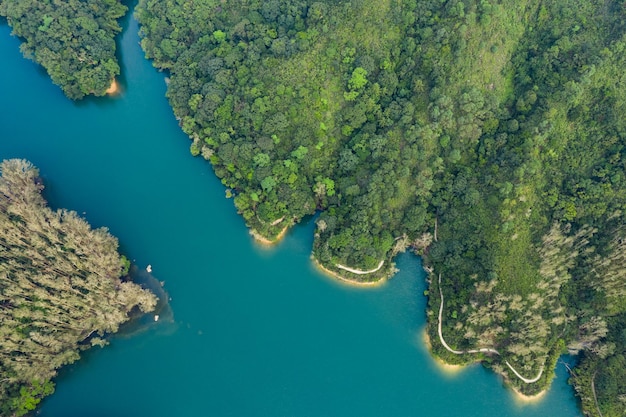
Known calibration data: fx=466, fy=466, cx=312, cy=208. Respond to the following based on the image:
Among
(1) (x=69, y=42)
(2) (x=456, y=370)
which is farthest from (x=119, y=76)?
(2) (x=456, y=370)

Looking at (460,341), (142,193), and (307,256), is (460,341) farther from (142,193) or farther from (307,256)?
(142,193)

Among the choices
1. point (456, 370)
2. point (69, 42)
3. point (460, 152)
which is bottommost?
point (456, 370)

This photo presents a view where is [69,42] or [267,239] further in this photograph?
[69,42]

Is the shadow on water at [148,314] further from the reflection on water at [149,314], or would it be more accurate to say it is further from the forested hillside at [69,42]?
the forested hillside at [69,42]

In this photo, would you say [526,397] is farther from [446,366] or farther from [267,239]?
[267,239]

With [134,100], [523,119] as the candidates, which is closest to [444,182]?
[523,119]

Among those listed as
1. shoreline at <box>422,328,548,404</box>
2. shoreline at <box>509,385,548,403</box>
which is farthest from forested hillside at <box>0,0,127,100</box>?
shoreline at <box>509,385,548,403</box>


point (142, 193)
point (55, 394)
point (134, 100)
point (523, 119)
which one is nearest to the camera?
point (55, 394)
